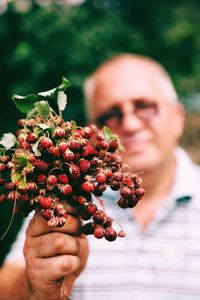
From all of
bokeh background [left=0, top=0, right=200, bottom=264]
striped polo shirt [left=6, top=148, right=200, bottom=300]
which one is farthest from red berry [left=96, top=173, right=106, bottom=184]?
bokeh background [left=0, top=0, right=200, bottom=264]

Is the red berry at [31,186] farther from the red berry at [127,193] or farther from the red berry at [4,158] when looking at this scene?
the red berry at [127,193]

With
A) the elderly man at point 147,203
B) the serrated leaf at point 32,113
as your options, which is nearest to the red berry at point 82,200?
the serrated leaf at point 32,113

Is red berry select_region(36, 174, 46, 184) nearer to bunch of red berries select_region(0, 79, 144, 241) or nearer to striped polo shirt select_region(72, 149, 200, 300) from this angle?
bunch of red berries select_region(0, 79, 144, 241)

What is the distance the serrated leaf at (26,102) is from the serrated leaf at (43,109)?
0.26 feet

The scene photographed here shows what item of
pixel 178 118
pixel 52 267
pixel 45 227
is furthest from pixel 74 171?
pixel 178 118

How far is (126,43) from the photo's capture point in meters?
5.53

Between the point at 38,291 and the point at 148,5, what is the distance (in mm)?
6873

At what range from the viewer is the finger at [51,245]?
132 centimetres

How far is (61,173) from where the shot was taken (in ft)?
3.94

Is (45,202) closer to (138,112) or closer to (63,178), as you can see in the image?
(63,178)

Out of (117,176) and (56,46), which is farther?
(56,46)

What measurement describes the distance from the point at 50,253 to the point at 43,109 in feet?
1.52

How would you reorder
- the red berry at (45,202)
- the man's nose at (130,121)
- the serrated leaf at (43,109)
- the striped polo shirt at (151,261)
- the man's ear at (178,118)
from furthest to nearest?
1. the man's ear at (178,118)
2. the man's nose at (130,121)
3. the striped polo shirt at (151,261)
4. the serrated leaf at (43,109)
5. the red berry at (45,202)

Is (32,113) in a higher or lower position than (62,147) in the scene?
higher
